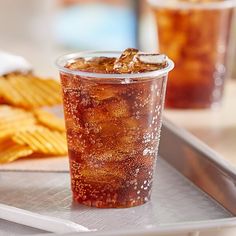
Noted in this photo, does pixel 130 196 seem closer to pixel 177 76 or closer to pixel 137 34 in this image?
pixel 177 76

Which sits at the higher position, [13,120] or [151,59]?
[151,59]

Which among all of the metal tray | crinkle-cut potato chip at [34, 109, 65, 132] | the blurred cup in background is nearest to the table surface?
the blurred cup in background

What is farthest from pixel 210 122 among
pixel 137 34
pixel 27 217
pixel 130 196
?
pixel 137 34

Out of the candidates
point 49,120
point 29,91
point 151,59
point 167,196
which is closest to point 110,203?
point 167,196

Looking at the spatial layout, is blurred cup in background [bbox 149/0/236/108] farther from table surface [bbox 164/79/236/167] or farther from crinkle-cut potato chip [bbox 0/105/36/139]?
crinkle-cut potato chip [bbox 0/105/36/139]

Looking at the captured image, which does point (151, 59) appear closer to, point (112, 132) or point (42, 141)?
point (112, 132)

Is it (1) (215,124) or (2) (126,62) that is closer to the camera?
(2) (126,62)

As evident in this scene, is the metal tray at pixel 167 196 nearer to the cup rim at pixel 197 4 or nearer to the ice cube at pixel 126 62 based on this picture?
the ice cube at pixel 126 62
